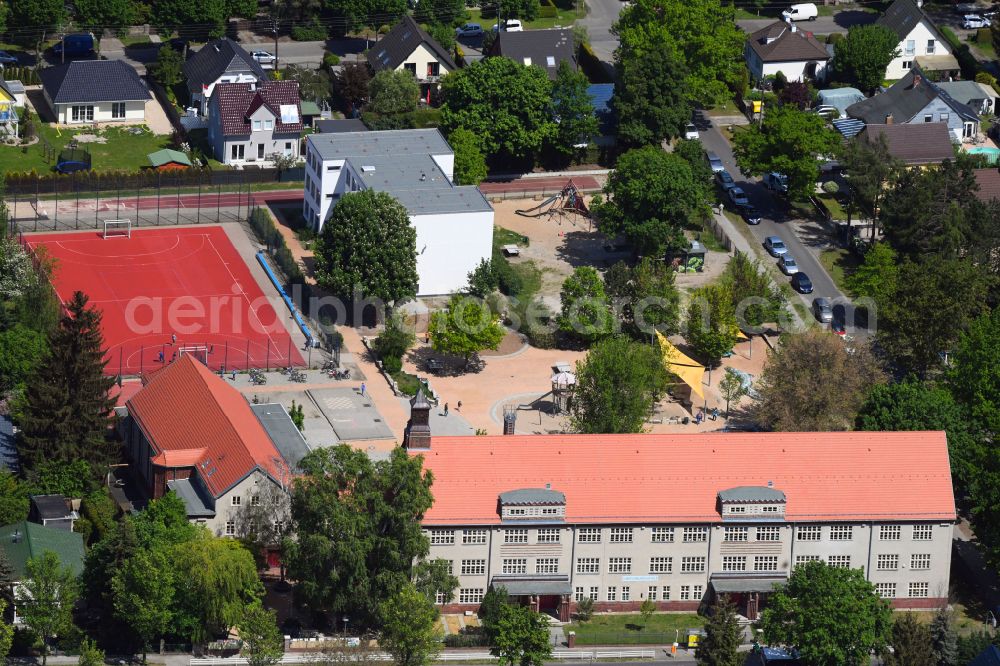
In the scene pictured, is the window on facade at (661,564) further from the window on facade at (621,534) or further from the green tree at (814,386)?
the green tree at (814,386)

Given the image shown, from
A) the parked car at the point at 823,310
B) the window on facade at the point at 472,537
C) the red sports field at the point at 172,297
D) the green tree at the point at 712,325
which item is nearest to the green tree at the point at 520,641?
the window on facade at the point at 472,537

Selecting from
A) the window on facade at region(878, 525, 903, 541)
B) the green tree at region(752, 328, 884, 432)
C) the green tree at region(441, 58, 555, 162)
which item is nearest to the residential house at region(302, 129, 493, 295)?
the green tree at region(441, 58, 555, 162)

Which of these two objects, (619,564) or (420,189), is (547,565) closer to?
(619,564)

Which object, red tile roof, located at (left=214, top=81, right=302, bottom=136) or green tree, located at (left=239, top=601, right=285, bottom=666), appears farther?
red tile roof, located at (left=214, top=81, right=302, bottom=136)

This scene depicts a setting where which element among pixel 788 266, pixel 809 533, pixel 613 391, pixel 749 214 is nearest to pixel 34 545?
pixel 613 391

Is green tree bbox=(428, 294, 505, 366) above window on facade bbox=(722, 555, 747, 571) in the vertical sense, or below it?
above

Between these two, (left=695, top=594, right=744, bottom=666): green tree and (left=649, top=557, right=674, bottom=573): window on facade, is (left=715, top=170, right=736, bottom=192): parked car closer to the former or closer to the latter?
(left=649, top=557, right=674, bottom=573): window on facade
